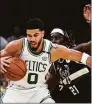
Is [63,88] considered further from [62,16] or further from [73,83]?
[62,16]

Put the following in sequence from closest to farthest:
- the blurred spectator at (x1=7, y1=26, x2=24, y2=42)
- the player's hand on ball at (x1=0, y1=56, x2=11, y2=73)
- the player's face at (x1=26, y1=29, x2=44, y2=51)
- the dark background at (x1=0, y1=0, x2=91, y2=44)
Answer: the player's hand on ball at (x1=0, y1=56, x2=11, y2=73) < the player's face at (x1=26, y1=29, x2=44, y2=51) < the blurred spectator at (x1=7, y1=26, x2=24, y2=42) < the dark background at (x1=0, y1=0, x2=91, y2=44)

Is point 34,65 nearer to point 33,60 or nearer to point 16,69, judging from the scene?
point 33,60

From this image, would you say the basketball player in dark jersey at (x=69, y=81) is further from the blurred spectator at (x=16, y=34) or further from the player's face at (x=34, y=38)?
the blurred spectator at (x=16, y=34)

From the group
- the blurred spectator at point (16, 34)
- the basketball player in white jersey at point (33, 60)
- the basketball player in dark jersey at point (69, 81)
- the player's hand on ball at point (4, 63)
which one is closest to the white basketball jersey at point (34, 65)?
the basketball player in white jersey at point (33, 60)

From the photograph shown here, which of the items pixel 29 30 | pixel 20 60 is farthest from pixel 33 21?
pixel 20 60

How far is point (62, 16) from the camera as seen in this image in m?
12.0

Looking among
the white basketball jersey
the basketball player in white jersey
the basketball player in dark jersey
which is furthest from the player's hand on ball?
the basketball player in dark jersey

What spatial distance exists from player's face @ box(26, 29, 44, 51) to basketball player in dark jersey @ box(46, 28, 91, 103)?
122 cm

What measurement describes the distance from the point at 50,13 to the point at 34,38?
5726mm

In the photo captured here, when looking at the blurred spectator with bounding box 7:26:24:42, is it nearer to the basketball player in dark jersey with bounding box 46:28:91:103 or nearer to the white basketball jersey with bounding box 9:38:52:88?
the basketball player in dark jersey with bounding box 46:28:91:103

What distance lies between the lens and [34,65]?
6.36 metres

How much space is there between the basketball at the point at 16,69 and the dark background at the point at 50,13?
5.23m

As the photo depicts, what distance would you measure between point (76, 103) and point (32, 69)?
A: 1584 mm

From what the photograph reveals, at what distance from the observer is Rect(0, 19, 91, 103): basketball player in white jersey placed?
247 inches
